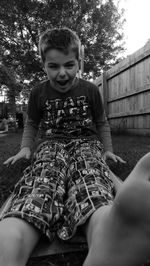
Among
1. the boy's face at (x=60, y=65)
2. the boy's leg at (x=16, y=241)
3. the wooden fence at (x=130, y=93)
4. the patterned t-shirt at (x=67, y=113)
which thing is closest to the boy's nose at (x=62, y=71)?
the boy's face at (x=60, y=65)

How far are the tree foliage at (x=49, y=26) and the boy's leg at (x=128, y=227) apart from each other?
10735 mm

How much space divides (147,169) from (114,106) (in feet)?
20.8

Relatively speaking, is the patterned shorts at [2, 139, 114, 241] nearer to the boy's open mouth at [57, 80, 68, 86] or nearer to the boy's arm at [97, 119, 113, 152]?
the boy's arm at [97, 119, 113, 152]

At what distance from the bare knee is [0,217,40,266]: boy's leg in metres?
0.36

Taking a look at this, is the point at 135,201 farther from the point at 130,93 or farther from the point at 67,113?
the point at 130,93

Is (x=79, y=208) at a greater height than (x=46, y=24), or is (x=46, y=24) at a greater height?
(x=46, y=24)

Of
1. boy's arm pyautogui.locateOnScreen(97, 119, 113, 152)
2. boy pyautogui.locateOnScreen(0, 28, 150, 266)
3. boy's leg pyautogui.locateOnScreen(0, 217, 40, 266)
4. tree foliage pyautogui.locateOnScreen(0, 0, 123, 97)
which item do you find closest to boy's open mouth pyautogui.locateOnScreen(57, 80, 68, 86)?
boy pyautogui.locateOnScreen(0, 28, 150, 266)

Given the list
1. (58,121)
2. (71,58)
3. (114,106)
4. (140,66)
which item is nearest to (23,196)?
(58,121)

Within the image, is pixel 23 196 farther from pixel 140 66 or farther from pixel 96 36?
pixel 96 36

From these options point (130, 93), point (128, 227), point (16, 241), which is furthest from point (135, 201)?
point (130, 93)

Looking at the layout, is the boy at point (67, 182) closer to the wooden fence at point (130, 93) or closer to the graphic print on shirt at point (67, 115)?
the graphic print on shirt at point (67, 115)

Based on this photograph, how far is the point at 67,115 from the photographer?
1750mm

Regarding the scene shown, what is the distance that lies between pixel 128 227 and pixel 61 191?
0.58 m

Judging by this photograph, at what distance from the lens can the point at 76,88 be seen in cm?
182
